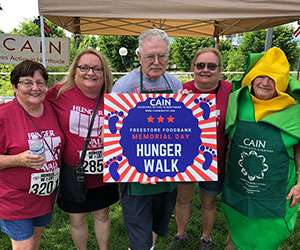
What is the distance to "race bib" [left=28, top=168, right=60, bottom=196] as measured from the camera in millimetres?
1626

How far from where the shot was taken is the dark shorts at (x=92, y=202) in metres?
1.99

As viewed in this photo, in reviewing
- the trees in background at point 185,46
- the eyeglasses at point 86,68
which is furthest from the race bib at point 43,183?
the trees in background at point 185,46

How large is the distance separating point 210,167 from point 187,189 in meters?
0.89

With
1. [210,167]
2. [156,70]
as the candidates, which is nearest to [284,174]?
[210,167]

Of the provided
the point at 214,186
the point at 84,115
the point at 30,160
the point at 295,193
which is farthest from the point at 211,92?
the point at 30,160

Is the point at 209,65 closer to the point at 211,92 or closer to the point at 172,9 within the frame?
the point at 211,92

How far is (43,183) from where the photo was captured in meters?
1.66

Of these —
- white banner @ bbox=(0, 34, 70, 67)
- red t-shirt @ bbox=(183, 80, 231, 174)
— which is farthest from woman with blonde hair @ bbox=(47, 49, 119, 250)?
white banner @ bbox=(0, 34, 70, 67)

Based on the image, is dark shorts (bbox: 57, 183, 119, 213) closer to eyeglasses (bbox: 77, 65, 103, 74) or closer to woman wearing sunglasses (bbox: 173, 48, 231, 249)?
woman wearing sunglasses (bbox: 173, 48, 231, 249)

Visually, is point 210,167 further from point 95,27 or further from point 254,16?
point 95,27

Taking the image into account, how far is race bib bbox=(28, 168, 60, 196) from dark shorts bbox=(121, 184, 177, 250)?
20.1 inches

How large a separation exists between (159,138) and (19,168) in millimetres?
975

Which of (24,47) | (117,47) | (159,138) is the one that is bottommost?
(159,138)

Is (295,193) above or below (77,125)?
below
